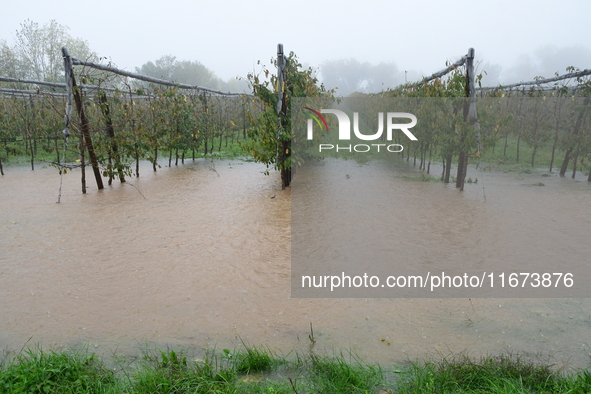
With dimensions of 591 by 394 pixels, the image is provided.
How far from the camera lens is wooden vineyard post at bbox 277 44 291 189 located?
813 cm

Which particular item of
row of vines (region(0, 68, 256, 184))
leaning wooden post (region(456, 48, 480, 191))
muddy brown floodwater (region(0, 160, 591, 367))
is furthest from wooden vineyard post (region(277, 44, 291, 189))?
leaning wooden post (region(456, 48, 480, 191))

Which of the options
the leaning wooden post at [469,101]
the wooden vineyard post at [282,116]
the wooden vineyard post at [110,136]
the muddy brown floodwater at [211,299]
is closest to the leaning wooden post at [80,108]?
the wooden vineyard post at [110,136]

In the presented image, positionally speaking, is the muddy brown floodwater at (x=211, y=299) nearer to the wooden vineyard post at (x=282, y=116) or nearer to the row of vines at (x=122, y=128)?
the wooden vineyard post at (x=282, y=116)

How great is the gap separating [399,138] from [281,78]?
7.59 metres

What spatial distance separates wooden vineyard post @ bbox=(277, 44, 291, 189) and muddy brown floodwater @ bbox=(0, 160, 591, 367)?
1533 millimetres

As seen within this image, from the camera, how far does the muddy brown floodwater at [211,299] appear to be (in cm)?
347

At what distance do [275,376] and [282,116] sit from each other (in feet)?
20.7

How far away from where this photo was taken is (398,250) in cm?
560

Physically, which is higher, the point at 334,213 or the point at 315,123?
the point at 315,123

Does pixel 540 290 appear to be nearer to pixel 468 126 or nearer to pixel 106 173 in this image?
pixel 468 126

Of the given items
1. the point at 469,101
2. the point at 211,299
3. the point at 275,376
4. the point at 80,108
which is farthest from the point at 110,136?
the point at 275,376

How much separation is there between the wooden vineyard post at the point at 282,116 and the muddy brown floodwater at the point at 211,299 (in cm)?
153

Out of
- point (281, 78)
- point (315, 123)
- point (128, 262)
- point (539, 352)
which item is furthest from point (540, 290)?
point (315, 123)

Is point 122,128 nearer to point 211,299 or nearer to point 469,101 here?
point 211,299
